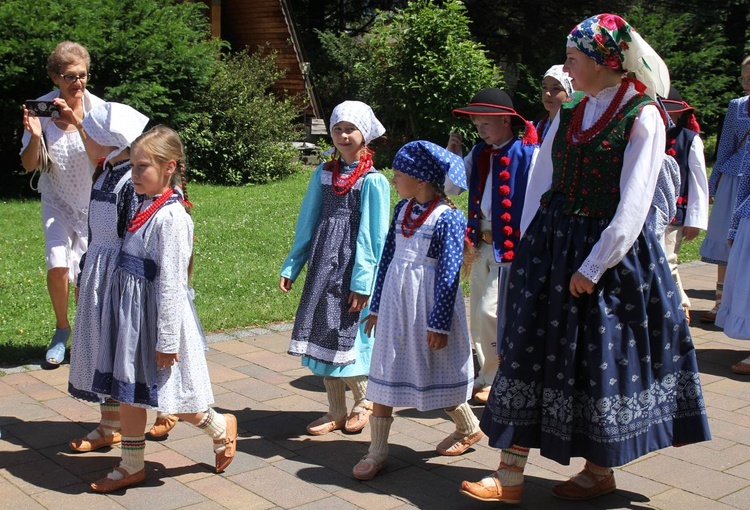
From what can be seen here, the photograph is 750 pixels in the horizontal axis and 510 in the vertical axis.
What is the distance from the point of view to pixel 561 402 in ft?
12.3

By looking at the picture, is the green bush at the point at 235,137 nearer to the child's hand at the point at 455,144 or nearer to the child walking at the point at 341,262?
the child's hand at the point at 455,144

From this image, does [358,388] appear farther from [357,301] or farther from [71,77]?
[71,77]

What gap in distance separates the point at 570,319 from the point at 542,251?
1.05 ft

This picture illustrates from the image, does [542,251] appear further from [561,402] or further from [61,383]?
[61,383]

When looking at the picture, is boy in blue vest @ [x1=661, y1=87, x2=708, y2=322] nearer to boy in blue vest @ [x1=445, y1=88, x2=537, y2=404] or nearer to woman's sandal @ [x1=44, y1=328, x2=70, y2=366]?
boy in blue vest @ [x1=445, y1=88, x2=537, y2=404]

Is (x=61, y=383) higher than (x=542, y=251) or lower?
lower

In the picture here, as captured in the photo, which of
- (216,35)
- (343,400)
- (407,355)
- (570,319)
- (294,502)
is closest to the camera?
(570,319)

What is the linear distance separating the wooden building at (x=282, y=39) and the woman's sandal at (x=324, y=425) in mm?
13566

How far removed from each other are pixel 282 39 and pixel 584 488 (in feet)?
51.9

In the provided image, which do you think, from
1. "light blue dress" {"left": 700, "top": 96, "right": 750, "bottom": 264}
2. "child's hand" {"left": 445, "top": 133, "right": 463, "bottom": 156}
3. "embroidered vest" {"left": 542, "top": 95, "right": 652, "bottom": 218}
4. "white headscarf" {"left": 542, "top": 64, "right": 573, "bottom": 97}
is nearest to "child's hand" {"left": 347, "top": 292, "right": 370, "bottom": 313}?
"child's hand" {"left": 445, "top": 133, "right": 463, "bottom": 156}

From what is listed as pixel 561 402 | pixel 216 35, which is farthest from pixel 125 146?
pixel 216 35

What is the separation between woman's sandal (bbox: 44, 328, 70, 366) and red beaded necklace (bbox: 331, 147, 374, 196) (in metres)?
2.28

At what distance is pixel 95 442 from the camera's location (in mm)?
4562

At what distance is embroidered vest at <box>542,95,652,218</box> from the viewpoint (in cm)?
373
